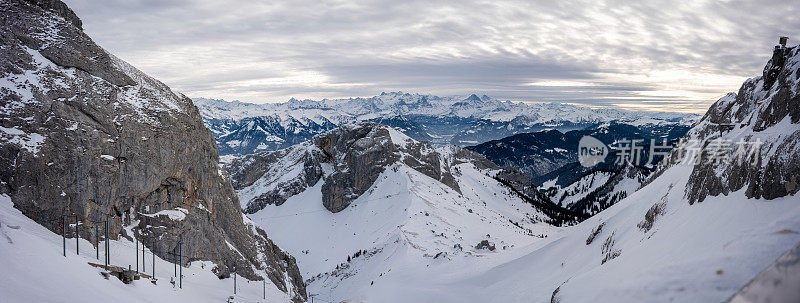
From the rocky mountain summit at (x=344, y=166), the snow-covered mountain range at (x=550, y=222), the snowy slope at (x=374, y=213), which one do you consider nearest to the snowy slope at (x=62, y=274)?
the snow-covered mountain range at (x=550, y=222)

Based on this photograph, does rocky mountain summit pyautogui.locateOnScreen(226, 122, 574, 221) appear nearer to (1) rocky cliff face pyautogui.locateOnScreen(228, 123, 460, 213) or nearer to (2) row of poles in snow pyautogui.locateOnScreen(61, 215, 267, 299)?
(1) rocky cliff face pyautogui.locateOnScreen(228, 123, 460, 213)

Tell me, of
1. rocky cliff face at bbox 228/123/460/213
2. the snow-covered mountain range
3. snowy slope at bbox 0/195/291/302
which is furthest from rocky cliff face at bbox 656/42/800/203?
rocky cliff face at bbox 228/123/460/213

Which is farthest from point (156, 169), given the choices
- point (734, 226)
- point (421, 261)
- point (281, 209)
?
point (281, 209)

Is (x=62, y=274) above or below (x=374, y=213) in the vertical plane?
above

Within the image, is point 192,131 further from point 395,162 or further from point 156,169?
point 395,162

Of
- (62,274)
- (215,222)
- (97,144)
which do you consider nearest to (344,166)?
(215,222)

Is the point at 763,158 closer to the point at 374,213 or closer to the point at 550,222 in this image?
the point at 374,213

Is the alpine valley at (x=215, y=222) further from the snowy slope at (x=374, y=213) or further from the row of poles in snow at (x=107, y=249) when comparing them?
the snowy slope at (x=374, y=213)
